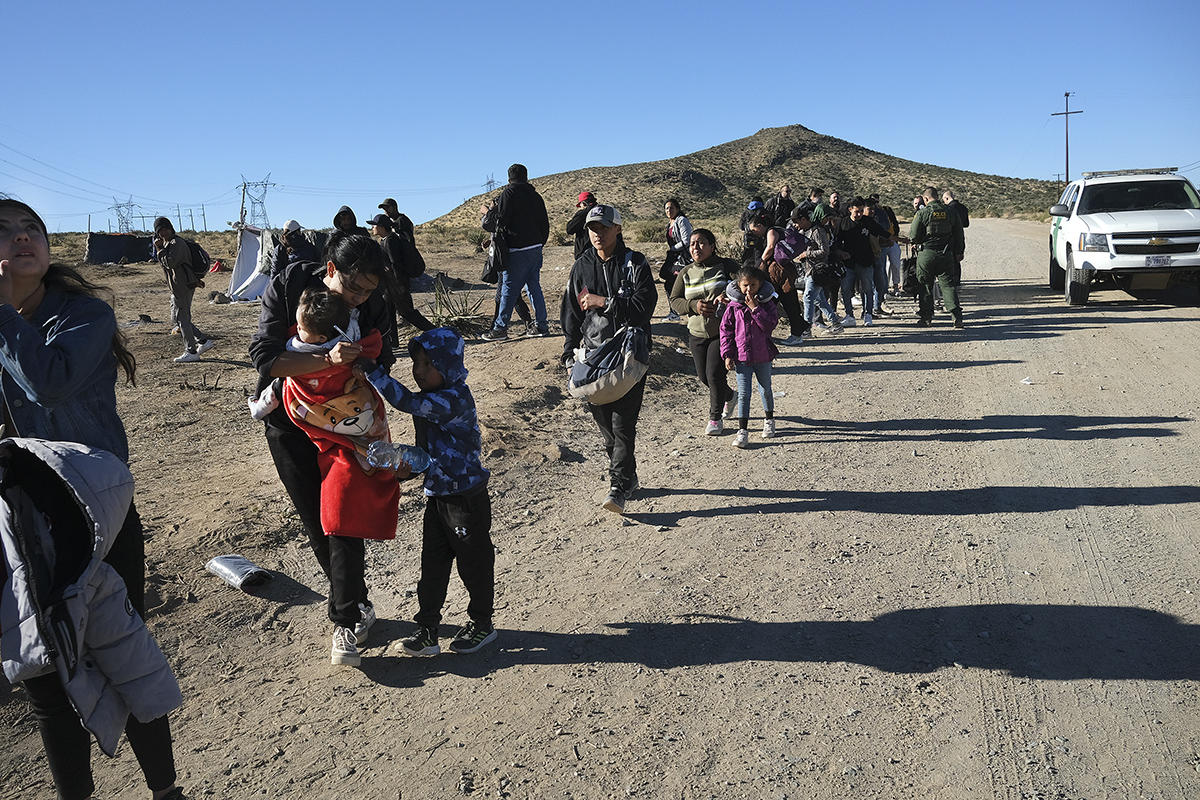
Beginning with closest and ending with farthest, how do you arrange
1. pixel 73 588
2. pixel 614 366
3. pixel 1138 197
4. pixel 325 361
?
pixel 73 588 < pixel 325 361 < pixel 614 366 < pixel 1138 197

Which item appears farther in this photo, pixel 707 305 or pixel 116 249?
pixel 116 249

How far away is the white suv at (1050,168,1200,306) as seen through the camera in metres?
13.7

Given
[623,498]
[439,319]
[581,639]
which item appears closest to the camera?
[581,639]

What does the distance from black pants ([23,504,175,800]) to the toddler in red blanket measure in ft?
2.79

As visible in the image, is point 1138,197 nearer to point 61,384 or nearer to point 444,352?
point 444,352

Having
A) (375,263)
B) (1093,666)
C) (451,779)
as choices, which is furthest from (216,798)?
(1093,666)

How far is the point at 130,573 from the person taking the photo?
10.5 feet

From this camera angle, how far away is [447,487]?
4.14 meters

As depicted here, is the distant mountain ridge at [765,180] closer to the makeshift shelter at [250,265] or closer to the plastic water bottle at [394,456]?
the makeshift shelter at [250,265]


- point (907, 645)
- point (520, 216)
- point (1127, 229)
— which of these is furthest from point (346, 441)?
point (1127, 229)

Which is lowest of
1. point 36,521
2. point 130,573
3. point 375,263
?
point 130,573

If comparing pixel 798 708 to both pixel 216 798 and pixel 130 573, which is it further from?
pixel 130 573

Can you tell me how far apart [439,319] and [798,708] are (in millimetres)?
10092

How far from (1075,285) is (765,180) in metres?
81.9
